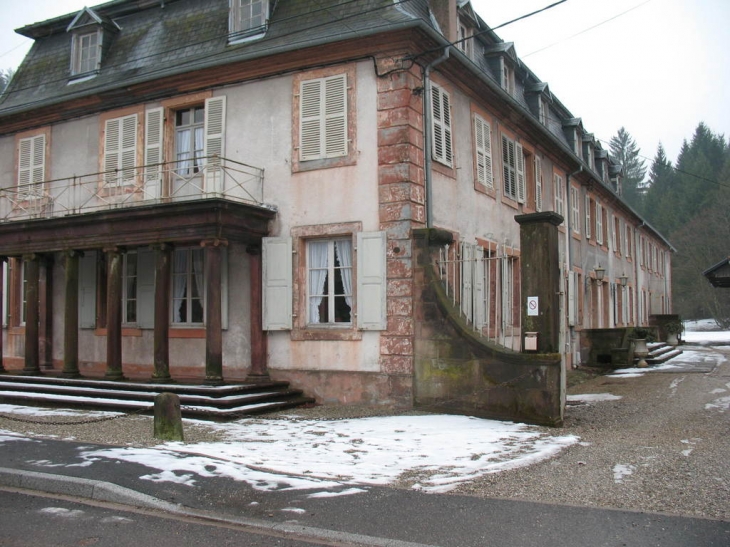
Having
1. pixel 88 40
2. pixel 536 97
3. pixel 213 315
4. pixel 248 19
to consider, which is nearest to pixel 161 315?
pixel 213 315

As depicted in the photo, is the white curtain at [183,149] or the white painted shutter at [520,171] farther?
the white painted shutter at [520,171]

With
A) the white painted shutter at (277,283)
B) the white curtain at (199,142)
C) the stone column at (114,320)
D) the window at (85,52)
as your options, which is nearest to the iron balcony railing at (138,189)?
the white curtain at (199,142)

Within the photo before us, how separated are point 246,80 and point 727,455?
32.2 feet

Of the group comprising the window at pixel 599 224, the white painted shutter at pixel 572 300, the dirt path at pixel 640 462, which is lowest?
the dirt path at pixel 640 462

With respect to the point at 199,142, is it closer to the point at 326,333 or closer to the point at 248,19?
the point at 248,19

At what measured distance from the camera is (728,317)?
52688 millimetres

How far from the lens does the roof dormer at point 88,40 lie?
619 inches

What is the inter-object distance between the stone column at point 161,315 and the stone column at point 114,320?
103cm

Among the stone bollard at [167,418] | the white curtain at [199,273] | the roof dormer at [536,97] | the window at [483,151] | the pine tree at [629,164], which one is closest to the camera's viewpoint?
the stone bollard at [167,418]

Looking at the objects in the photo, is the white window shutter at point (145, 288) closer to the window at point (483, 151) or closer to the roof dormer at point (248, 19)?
the roof dormer at point (248, 19)

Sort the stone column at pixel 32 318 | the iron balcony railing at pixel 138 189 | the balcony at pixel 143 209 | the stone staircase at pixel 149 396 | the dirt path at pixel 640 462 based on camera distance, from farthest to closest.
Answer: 1. the stone column at pixel 32 318
2. the iron balcony railing at pixel 138 189
3. the balcony at pixel 143 209
4. the stone staircase at pixel 149 396
5. the dirt path at pixel 640 462

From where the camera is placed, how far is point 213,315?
11984 millimetres

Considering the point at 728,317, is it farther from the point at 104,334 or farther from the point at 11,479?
the point at 11,479

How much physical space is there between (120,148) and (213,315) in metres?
4.80
